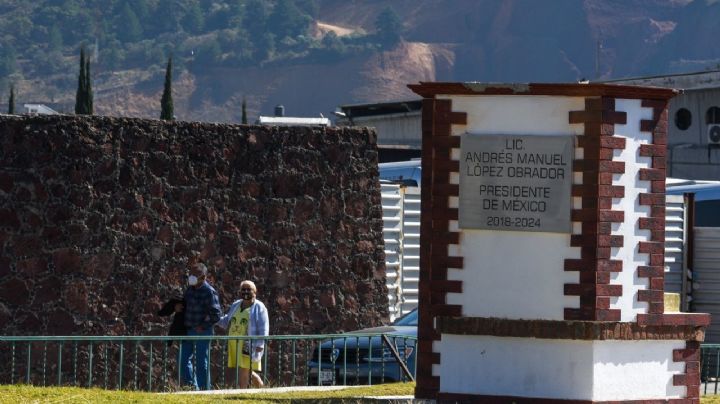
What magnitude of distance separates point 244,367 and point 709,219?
44.1 feet

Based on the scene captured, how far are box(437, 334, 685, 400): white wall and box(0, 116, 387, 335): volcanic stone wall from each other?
284 inches

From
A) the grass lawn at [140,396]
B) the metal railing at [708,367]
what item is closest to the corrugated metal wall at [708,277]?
the metal railing at [708,367]

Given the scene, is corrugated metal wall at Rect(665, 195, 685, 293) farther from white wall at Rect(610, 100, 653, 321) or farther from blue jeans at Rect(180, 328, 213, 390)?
white wall at Rect(610, 100, 653, 321)

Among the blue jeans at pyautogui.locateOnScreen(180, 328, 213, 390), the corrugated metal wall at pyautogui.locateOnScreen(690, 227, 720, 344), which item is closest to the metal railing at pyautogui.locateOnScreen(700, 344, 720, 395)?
the corrugated metal wall at pyautogui.locateOnScreen(690, 227, 720, 344)

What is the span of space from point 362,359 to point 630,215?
5.92 meters

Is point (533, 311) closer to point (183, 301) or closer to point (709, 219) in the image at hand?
point (183, 301)

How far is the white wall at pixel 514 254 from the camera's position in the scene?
41.1ft

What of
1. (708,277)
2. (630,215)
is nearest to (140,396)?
(630,215)

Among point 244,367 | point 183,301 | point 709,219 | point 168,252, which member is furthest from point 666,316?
point 709,219

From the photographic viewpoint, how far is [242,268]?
20.2 metres

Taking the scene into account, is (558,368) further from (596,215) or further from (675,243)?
(675,243)

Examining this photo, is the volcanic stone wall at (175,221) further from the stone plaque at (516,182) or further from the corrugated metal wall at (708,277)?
the stone plaque at (516,182)

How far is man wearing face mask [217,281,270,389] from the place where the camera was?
16375mm

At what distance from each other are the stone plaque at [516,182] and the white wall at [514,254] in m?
0.07
